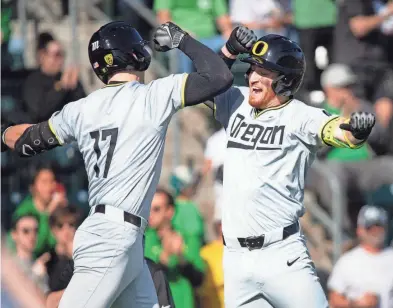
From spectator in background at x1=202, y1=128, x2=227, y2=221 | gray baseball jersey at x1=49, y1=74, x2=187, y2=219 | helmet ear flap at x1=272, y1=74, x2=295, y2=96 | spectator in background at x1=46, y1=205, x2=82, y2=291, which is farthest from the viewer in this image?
spectator in background at x1=202, y1=128, x2=227, y2=221

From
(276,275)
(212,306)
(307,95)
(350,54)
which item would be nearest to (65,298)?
(276,275)

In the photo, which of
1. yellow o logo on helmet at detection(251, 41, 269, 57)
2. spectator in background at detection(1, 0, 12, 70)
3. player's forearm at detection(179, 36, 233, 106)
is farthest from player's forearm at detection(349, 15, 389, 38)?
player's forearm at detection(179, 36, 233, 106)

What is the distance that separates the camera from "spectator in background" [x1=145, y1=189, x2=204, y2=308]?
9148 mm

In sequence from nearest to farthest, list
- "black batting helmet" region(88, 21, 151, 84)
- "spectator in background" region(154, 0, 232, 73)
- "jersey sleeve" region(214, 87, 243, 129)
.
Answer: "black batting helmet" region(88, 21, 151, 84)
"jersey sleeve" region(214, 87, 243, 129)
"spectator in background" region(154, 0, 232, 73)

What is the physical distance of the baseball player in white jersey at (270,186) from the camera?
6887mm

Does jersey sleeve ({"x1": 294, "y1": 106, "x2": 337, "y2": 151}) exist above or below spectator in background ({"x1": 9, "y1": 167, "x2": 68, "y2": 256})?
above

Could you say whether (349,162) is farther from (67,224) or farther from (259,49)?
(259,49)

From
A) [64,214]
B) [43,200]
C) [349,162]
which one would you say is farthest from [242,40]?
[349,162]

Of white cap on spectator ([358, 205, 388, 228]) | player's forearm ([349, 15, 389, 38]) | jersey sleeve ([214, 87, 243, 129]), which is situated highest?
jersey sleeve ([214, 87, 243, 129])

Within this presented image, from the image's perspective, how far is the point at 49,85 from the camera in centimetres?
1070

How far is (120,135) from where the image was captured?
22.0 ft

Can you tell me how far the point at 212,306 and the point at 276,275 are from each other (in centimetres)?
253

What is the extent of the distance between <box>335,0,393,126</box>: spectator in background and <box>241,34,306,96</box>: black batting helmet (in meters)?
4.79

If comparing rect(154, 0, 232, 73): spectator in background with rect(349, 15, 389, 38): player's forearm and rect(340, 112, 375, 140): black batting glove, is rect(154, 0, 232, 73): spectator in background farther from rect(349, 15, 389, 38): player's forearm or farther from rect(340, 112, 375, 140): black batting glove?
rect(340, 112, 375, 140): black batting glove
